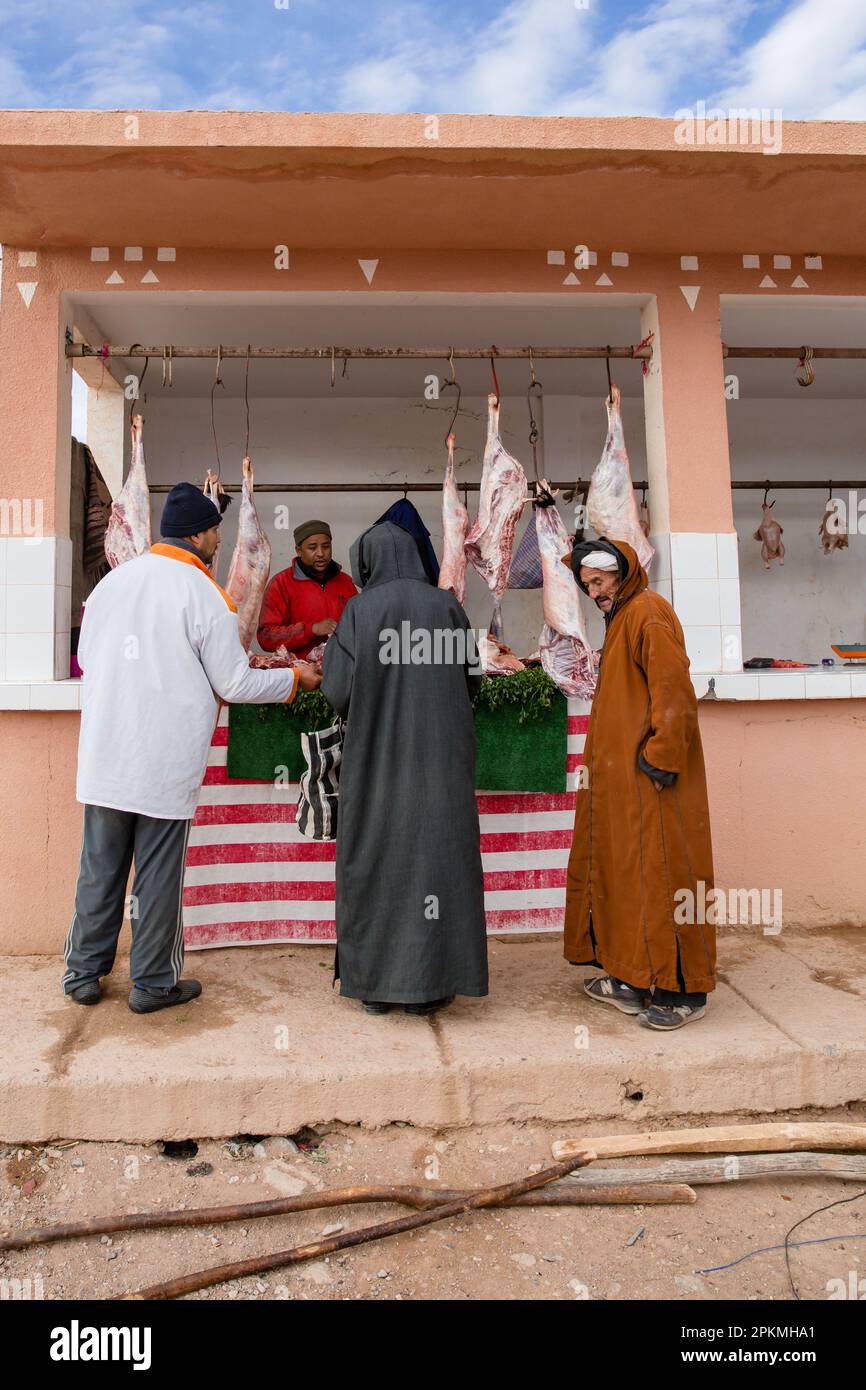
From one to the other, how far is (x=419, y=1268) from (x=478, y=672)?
2.01m

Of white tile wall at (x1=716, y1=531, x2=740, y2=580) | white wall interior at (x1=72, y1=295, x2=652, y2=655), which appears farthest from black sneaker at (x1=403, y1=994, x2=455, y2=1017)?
white wall interior at (x1=72, y1=295, x2=652, y2=655)

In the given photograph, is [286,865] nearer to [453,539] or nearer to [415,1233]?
[453,539]

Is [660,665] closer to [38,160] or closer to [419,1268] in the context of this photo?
[419,1268]

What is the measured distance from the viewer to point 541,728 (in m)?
4.37

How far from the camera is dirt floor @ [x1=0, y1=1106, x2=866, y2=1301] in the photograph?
248 centimetres

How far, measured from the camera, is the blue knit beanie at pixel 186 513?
11.7 feet

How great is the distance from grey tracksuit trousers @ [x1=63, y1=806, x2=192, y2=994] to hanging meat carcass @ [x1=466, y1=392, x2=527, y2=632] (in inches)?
82.3

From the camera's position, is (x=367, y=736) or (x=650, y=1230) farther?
(x=367, y=736)

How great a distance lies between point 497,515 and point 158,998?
2.76 metres

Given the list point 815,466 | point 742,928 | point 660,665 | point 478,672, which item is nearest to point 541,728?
point 478,672

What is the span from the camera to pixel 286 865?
14.3 feet

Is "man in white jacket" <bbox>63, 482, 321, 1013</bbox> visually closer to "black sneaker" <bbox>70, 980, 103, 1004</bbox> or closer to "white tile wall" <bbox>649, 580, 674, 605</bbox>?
"black sneaker" <bbox>70, 980, 103, 1004</bbox>

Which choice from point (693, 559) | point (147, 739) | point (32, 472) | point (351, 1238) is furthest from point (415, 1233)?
point (32, 472)

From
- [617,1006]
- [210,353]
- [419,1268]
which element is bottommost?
[419,1268]
